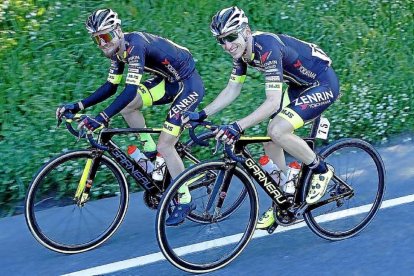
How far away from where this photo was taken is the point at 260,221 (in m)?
5.35

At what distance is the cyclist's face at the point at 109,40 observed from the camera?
17.3 ft

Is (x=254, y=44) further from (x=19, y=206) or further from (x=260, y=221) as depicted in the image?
(x=19, y=206)

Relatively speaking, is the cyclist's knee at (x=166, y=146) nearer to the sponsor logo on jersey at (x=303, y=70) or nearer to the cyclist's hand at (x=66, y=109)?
the cyclist's hand at (x=66, y=109)

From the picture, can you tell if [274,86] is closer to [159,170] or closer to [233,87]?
[233,87]

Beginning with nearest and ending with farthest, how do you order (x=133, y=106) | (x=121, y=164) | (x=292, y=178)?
(x=292, y=178), (x=121, y=164), (x=133, y=106)

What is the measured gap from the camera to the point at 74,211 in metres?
5.93

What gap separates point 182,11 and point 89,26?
3827 mm

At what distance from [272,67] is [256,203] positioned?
103 cm

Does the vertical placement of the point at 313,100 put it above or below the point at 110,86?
above

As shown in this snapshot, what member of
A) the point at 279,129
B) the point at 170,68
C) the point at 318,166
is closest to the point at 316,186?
the point at 318,166

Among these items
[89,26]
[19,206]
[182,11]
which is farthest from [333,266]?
[182,11]

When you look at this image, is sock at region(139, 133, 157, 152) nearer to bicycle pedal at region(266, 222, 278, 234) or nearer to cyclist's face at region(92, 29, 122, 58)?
cyclist's face at region(92, 29, 122, 58)

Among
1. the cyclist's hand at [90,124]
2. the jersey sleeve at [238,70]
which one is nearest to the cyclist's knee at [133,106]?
the cyclist's hand at [90,124]

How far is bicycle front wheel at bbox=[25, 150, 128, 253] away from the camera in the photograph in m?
5.20
